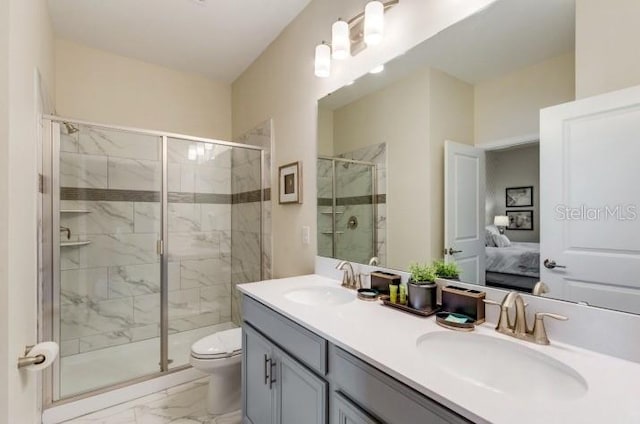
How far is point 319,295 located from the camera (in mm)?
1681

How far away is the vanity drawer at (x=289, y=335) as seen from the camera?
1.04 meters

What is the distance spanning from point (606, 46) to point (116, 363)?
10.7 feet

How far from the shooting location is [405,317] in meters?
1.14

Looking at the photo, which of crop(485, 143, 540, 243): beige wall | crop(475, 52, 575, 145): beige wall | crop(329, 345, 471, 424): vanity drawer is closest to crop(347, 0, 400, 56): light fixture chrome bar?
crop(475, 52, 575, 145): beige wall

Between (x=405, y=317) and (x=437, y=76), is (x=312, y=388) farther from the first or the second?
(x=437, y=76)

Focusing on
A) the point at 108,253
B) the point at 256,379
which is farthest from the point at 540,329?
the point at 108,253

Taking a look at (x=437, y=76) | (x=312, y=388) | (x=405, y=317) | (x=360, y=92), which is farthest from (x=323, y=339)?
(x=360, y=92)

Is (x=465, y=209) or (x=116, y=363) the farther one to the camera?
(x=116, y=363)

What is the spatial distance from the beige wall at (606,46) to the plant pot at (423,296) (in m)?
0.80

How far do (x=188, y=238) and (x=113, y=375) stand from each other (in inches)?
45.1

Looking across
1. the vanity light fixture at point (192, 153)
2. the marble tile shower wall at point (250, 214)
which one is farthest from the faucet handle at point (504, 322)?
the vanity light fixture at point (192, 153)

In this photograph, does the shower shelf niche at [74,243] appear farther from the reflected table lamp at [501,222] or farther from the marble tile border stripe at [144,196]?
the reflected table lamp at [501,222]

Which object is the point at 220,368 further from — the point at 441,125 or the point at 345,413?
the point at 441,125

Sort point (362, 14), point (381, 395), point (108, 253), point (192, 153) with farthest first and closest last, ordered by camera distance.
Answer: point (192, 153), point (108, 253), point (362, 14), point (381, 395)
